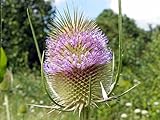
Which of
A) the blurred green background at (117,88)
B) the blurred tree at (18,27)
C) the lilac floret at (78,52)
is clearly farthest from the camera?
the blurred tree at (18,27)

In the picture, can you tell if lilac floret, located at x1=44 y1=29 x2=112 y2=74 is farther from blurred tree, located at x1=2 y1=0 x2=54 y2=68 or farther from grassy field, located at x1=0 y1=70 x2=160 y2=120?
blurred tree, located at x1=2 y1=0 x2=54 y2=68

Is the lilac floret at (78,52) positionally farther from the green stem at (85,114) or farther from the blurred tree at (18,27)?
the blurred tree at (18,27)

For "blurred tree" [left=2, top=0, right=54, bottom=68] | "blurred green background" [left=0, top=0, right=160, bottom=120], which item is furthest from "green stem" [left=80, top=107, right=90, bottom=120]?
"blurred tree" [left=2, top=0, right=54, bottom=68]

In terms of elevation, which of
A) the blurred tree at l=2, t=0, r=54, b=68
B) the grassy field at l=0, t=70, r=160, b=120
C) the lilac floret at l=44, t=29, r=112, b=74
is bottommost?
the grassy field at l=0, t=70, r=160, b=120

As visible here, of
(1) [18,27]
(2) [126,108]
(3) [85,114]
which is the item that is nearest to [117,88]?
(2) [126,108]

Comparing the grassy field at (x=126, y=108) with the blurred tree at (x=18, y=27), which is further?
the blurred tree at (x=18, y=27)

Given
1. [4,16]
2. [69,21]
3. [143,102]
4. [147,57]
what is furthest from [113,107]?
[4,16]

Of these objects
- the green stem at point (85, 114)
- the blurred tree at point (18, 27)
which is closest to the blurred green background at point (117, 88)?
the blurred tree at point (18, 27)

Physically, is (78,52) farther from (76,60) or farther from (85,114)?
(85,114)

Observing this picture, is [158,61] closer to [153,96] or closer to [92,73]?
[153,96]
